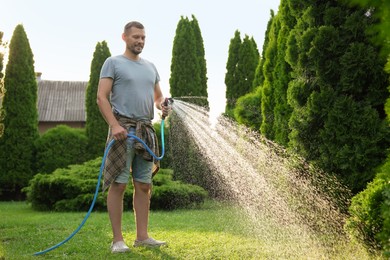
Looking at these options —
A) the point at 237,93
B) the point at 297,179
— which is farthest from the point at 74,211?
the point at 237,93

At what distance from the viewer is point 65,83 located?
27.0 m

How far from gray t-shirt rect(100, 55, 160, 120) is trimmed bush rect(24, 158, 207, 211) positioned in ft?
16.4

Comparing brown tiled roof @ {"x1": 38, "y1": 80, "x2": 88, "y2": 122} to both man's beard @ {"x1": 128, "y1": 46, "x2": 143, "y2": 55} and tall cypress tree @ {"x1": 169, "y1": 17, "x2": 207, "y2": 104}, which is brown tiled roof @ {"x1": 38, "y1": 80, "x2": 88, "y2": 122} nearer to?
tall cypress tree @ {"x1": 169, "y1": 17, "x2": 207, "y2": 104}

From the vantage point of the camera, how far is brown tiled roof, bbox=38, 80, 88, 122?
2428cm

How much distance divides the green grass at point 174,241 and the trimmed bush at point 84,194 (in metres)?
2.03

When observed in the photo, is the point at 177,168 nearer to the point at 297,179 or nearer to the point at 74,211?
the point at 74,211

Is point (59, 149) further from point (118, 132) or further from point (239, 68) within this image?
point (118, 132)

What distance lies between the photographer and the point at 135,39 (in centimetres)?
438

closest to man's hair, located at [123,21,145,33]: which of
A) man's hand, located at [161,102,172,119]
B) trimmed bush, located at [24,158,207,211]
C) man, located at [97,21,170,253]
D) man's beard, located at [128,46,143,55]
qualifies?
man, located at [97,21,170,253]

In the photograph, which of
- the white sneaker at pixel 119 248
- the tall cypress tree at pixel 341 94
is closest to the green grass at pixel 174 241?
the white sneaker at pixel 119 248

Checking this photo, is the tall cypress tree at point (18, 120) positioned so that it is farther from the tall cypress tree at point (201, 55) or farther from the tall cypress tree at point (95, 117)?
the tall cypress tree at point (201, 55)

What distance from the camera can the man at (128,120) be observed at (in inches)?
169

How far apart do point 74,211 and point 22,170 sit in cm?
481

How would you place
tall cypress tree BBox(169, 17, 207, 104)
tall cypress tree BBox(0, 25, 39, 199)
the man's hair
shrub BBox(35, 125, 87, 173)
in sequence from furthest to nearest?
tall cypress tree BBox(169, 17, 207, 104)
shrub BBox(35, 125, 87, 173)
tall cypress tree BBox(0, 25, 39, 199)
the man's hair
